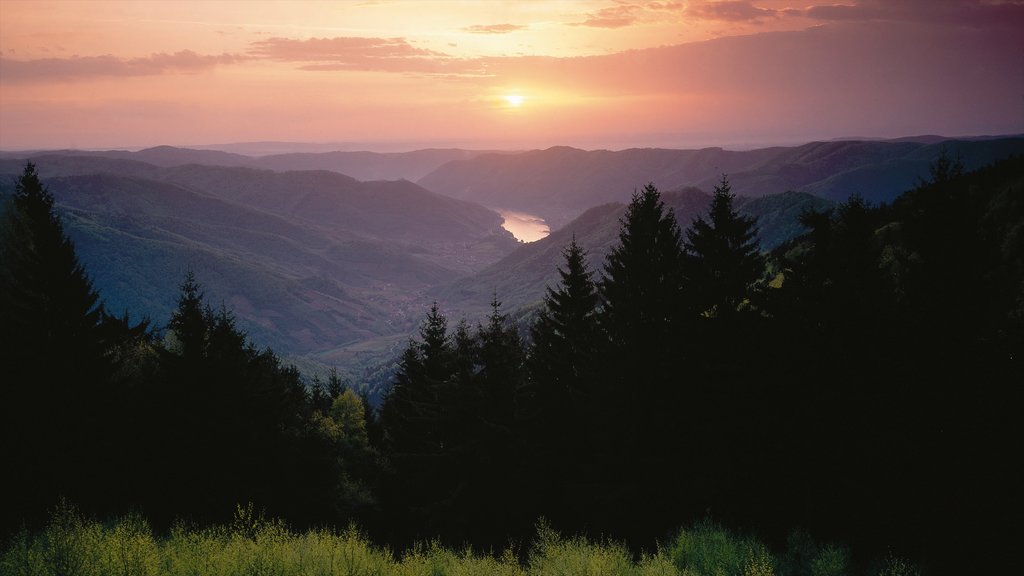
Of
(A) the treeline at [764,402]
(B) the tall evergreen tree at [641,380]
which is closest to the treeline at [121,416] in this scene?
(A) the treeline at [764,402]

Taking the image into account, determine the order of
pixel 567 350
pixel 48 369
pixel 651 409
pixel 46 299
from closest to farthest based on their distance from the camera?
pixel 651 409
pixel 48 369
pixel 46 299
pixel 567 350

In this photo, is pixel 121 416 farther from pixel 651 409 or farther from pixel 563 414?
A: pixel 651 409

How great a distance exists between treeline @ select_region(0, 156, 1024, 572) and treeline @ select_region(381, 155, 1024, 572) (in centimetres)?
8

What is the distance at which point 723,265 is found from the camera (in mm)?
25469

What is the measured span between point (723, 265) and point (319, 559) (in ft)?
63.6

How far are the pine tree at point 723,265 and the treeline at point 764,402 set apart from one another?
10 cm

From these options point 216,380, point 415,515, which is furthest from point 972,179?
point 216,380

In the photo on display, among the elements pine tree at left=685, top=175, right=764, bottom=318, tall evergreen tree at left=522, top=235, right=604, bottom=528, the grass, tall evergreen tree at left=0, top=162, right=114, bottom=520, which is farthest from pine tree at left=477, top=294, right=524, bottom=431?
tall evergreen tree at left=0, top=162, right=114, bottom=520

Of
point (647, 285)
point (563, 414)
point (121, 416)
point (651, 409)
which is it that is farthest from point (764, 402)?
point (121, 416)

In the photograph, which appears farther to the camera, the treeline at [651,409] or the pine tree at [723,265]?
the pine tree at [723,265]

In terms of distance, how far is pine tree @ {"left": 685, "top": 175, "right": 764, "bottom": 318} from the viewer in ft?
82.7

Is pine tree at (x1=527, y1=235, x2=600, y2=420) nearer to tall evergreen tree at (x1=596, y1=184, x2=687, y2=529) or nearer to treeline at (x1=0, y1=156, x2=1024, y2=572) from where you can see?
treeline at (x1=0, y1=156, x2=1024, y2=572)

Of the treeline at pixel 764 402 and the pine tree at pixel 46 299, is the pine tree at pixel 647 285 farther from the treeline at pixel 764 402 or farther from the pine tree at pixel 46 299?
the pine tree at pixel 46 299

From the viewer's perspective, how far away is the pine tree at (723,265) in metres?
25.2
